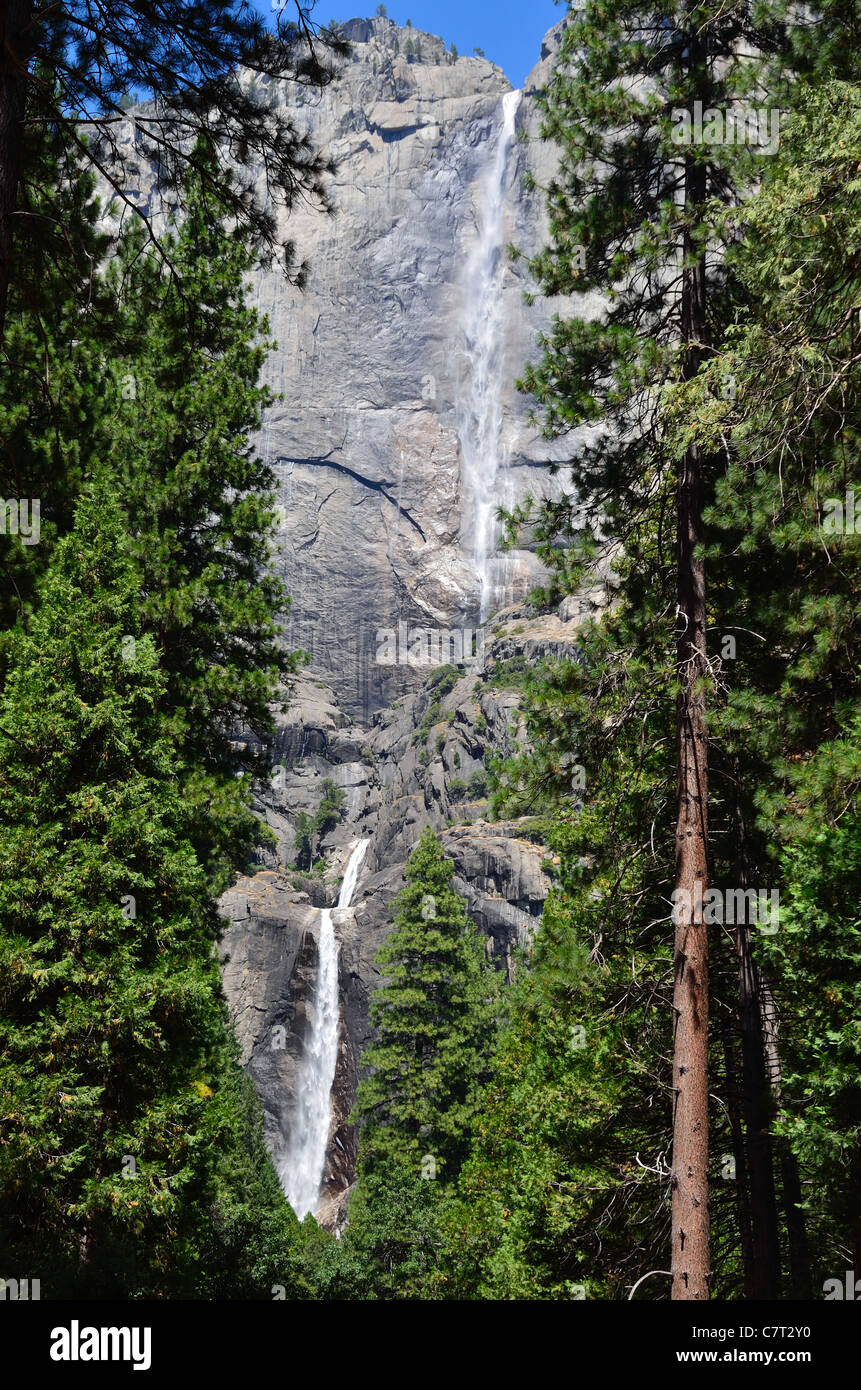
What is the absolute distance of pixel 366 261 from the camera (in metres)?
114

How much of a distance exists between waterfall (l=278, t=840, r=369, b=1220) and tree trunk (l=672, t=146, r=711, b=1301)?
44074mm

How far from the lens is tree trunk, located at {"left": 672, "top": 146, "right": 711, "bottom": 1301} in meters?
6.34

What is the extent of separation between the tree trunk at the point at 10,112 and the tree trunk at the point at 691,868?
15.8 feet

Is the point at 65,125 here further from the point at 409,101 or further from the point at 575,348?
the point at 409,101

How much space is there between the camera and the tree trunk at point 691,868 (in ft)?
20.8

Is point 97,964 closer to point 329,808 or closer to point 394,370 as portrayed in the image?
point 329,808

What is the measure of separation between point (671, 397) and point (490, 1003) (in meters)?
23.5

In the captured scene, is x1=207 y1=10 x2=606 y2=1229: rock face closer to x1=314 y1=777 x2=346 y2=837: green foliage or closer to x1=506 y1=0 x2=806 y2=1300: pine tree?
x1=314 y1=777 x2=346 y2=837: green foliage

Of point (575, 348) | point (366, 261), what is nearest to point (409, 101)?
point (366, 261)

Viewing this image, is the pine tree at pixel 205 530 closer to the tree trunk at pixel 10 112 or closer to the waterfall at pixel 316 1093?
the tree trunk at pixel 10 112

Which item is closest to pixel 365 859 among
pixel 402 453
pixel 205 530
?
pixel 402 453

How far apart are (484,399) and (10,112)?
106m

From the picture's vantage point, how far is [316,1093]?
50500 millimetres

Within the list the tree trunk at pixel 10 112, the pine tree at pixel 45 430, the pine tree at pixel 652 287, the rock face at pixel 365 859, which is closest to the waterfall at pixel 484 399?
the rock face at pixel 365 859
